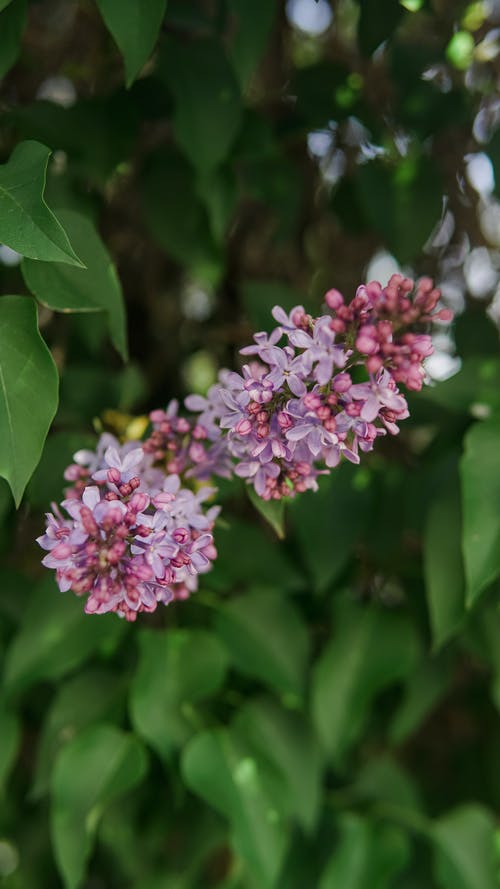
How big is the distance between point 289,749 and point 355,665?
0.15m

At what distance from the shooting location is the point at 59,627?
1156mm

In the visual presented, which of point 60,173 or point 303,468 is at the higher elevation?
point 303,468

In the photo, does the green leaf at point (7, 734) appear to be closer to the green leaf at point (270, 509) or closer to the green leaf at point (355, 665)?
the green leaf at point (355, 665)

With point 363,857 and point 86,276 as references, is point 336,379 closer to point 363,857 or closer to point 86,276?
point 86,276

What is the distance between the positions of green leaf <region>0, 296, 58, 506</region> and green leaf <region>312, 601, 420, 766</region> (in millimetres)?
633

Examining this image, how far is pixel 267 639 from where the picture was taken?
1.25 metres

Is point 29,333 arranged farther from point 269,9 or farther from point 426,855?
point 426,855

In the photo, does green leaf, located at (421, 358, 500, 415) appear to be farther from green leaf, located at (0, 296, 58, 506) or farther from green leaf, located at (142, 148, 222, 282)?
green leaf, located at (0, 296, 58, 506)

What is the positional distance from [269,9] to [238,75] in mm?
84

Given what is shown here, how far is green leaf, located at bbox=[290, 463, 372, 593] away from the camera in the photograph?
1.22 meters


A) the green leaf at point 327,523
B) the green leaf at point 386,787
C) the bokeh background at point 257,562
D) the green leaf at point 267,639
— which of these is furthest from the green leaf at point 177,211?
the green leaf at point 386,787

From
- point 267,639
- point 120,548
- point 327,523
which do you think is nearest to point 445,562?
point 327,523

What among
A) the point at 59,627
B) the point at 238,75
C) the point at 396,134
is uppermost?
the point at 238,75

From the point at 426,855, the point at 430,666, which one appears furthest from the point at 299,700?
the point at 426,855
